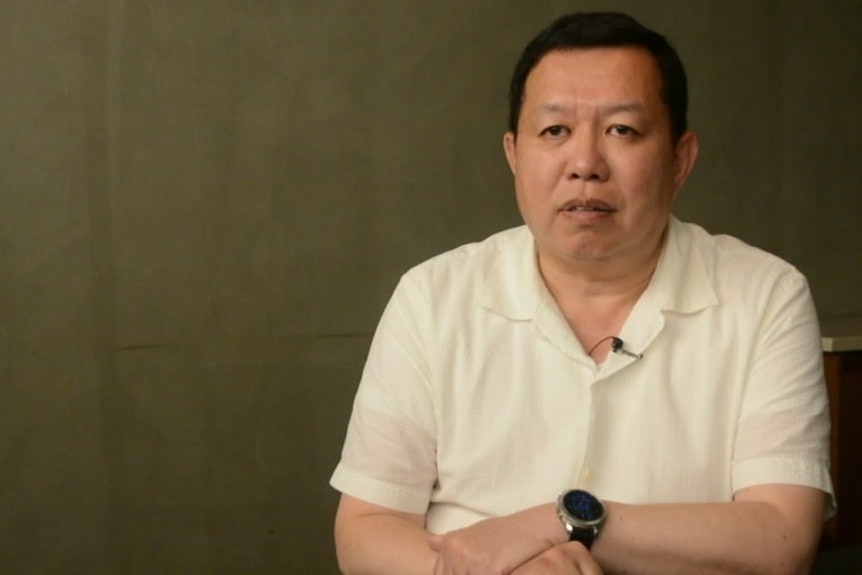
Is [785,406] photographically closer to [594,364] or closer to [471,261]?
[594,364]

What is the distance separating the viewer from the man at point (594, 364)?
1.42 m

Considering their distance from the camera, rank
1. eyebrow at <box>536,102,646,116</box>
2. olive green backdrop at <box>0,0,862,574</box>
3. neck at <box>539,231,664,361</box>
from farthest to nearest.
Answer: olive green backdrop at <box>0,0,862,574</box> < neck at <box>539,231,664,361</box> < eyebrow at <box>536,102,646,116</box>

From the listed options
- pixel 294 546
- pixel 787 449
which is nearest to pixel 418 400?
pixel 787 449

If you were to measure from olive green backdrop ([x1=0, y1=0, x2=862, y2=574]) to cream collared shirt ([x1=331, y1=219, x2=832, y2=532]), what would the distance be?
0.99m

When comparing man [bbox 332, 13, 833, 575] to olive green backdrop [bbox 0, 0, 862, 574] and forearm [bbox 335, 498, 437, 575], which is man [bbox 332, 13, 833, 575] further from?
olive green backdrop [bbox 0, 0, 862, 574]

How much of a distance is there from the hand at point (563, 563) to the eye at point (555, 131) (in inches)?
25.0

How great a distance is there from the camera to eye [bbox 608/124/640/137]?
4.75 ft

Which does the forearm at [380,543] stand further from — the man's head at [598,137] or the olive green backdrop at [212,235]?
the olive green backdrop at [212,235]

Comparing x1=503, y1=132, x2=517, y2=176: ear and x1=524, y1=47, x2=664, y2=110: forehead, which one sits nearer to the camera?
x1=524, y1=47, x2=664, y2=110: forehead

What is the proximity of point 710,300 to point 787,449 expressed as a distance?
0.27 m

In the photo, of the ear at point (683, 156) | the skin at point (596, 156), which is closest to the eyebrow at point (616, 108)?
the skin at point (596, 156)

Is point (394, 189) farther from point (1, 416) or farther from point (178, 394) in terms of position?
point (1, 416)

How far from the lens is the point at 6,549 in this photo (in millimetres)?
2270

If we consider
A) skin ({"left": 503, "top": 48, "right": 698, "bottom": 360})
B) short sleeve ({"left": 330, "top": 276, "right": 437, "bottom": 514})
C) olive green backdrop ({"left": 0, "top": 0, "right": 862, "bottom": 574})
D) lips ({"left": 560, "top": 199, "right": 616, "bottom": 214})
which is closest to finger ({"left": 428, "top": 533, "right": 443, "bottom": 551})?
short sleeve ({"left": 330, "top": 276, "right": 437, "bottom": 514})
